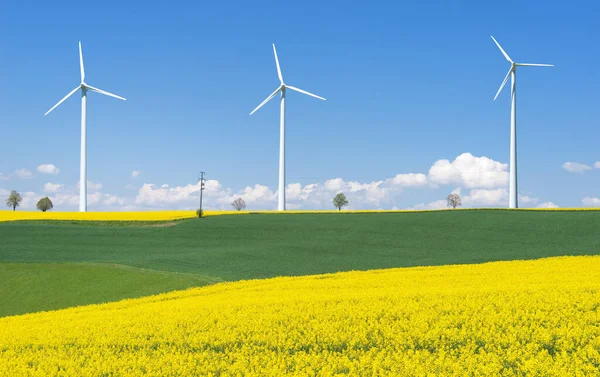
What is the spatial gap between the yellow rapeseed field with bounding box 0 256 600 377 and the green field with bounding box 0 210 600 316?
12022 mm

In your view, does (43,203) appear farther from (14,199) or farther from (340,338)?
(340,338)

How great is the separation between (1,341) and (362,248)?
1148 inches

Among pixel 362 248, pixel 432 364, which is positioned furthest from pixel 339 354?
pixel 362 248

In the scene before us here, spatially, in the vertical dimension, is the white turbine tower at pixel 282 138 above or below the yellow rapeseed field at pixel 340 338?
above

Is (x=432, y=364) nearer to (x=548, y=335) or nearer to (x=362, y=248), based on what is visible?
(x=548, y=335)

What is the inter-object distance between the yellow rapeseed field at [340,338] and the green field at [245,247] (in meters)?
12.0

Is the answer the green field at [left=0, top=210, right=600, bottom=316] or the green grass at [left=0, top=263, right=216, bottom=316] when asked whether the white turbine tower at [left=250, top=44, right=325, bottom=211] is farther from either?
the green grass at [left=0, top=263, right=216, bottom=316]

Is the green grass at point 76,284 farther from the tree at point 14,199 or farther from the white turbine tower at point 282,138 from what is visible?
the tree at point 14,199

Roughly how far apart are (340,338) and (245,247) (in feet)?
98.7

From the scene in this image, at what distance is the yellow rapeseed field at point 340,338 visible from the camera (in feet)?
34.5

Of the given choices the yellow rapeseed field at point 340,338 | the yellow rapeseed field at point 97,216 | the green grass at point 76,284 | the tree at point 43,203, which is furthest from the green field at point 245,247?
the tree at point 43,203

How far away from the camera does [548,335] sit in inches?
448

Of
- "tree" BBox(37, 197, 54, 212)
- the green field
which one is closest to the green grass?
the green field

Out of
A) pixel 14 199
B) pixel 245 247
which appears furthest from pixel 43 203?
pixel 245 247
